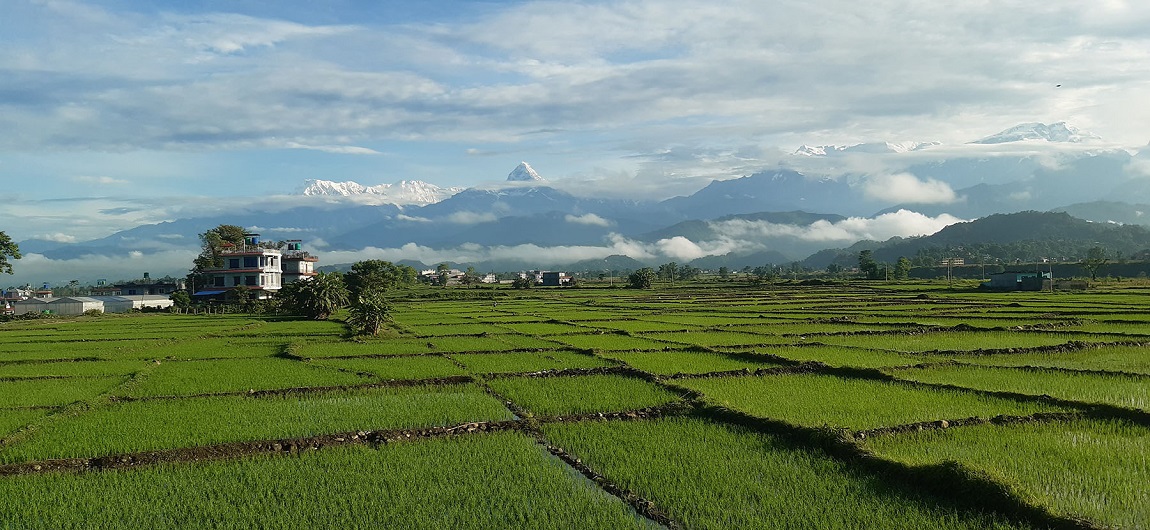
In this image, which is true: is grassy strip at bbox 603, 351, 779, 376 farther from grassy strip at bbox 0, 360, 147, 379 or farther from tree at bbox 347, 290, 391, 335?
grassy strip at bbox 0, 360, 147, 379

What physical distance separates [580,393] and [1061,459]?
24.1ft

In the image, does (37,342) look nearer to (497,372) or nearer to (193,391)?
(193,391)

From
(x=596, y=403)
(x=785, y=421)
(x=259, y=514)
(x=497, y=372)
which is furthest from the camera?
(x=497, y=372)

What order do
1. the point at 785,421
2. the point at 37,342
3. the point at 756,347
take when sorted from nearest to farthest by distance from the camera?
the point at 785,421 → the point at 756,347 → the point at 37,342

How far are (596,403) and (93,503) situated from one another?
7.10 metres

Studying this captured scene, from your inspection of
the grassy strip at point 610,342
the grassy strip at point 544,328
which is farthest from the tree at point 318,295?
the grassy strip at point 610,342

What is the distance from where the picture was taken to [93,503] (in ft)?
24.5

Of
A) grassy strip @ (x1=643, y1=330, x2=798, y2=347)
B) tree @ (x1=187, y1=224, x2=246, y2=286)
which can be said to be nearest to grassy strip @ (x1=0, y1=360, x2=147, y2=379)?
grassy strip @ (x1=643, y1=330, x2=798, y2=347)

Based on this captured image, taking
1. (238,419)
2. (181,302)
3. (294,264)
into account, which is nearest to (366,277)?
(181,302)

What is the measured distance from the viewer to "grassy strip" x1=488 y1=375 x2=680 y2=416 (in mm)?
11930

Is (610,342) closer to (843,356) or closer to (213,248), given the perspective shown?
(843,356)

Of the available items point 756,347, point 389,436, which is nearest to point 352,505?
point 389,436

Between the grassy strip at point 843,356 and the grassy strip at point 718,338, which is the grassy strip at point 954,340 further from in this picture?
the grassy strip at point 718,338

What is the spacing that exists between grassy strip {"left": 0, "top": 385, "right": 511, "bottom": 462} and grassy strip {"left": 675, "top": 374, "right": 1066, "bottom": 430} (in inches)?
159
